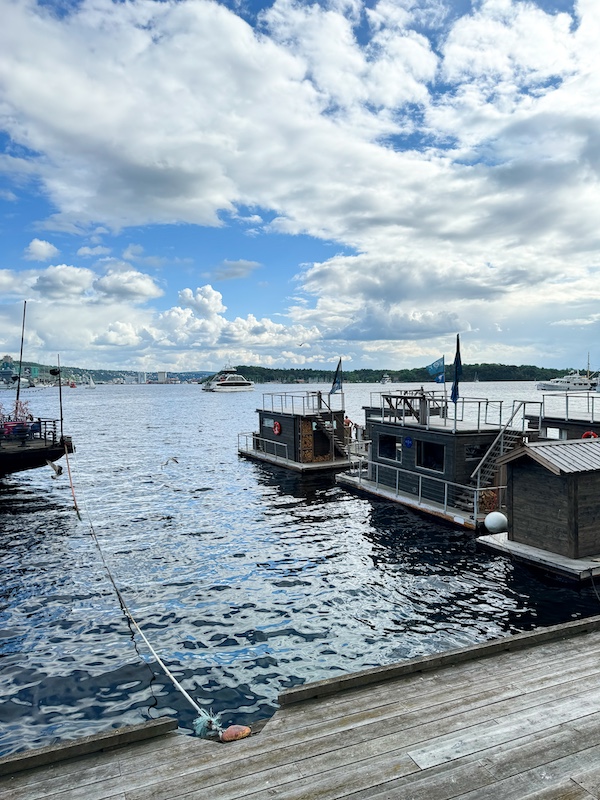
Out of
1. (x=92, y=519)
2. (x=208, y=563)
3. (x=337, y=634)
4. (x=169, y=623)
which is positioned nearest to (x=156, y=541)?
(x=208, y=563)

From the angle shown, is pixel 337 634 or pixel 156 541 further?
pixel 156 541

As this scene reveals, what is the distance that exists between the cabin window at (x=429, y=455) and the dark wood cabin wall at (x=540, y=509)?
7.93 m

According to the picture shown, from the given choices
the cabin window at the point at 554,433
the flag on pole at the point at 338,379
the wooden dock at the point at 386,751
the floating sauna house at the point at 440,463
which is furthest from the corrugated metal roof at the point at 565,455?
the flag on pole at the point at 338,379

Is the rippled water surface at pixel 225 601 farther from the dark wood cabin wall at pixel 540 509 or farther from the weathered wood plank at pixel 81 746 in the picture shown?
the weathered wood plank at pixel 81 746

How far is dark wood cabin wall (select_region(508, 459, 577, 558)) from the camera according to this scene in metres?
17.5

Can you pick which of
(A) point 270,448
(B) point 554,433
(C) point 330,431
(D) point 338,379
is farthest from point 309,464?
(B) point 554,433

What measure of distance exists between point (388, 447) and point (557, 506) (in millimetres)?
14271

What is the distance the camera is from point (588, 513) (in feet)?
56.9

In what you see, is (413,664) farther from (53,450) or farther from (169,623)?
(53,450)

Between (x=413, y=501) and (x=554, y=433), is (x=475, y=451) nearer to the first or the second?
(x=413, y=501)

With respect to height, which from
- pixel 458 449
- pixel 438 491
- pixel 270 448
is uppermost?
pixel 458 449

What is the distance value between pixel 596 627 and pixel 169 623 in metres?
11.0

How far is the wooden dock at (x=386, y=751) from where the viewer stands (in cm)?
582

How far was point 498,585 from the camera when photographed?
17422mm
